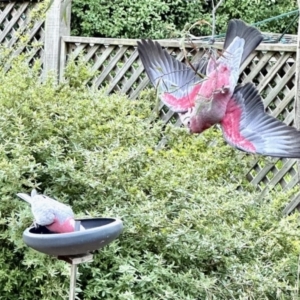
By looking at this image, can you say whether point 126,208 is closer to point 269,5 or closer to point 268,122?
point 268,122

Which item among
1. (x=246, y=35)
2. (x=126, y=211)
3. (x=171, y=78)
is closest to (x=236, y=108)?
(x=246, y=35)

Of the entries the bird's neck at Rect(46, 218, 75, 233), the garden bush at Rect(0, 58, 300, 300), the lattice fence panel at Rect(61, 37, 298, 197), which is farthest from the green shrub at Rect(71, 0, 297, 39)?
the bird's neck at Rect(46, 218, 75, 233)

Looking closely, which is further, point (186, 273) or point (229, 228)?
point (229, 228)

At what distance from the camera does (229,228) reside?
2123mm

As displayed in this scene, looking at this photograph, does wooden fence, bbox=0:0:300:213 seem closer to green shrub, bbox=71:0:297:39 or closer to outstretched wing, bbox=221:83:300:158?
outstretched wing, bbox=221:83:300:158

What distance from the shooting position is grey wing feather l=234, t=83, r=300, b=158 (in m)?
1.30

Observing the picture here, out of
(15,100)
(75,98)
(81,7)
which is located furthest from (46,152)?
(81,7)

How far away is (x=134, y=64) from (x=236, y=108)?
2040 mm

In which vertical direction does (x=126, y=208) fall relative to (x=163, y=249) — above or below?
above

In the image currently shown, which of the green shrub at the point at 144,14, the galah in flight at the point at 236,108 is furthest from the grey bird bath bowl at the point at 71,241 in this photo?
the green shrub at the point at 144,14

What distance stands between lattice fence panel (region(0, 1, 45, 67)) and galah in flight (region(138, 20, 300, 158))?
2.44 m

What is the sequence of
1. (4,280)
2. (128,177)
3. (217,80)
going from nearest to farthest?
(217,80) → (4,280) → (128,177)

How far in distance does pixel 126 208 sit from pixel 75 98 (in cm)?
59

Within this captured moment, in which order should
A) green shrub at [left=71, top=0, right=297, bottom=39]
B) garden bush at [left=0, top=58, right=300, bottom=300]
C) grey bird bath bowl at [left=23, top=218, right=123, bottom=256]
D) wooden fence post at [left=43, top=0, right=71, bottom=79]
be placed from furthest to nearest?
green shrub at [left=71, top=0, right=297, bottom=39] → wooden fence post at [left=43, top=0, right=71, bottom=79] → garden bush at [left=0, top=58, right=300, bottom=300] → grey bird bath bowl at [left=23, top=218, right=123, bottom=256]
